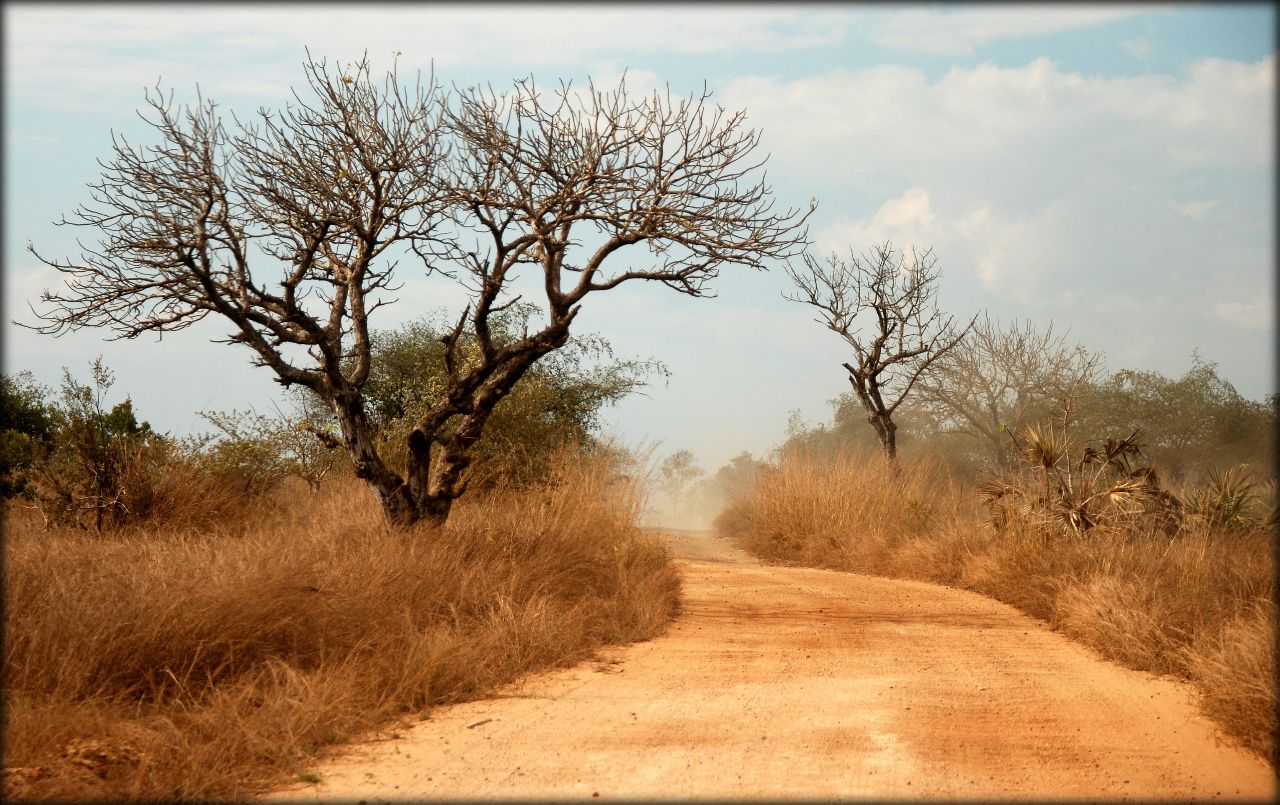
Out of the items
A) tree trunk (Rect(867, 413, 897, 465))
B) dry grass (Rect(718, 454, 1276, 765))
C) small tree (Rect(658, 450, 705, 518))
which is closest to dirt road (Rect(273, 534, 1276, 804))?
dry grass (Rect(718, 454, 1276, 765))

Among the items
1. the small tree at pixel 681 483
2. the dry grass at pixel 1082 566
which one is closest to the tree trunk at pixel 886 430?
the dry grass at pixel 1082 566

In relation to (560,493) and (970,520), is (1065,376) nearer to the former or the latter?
(970,520)

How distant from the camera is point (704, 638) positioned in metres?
7.97

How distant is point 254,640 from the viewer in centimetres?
574

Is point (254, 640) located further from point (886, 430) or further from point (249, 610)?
point (886, 430)

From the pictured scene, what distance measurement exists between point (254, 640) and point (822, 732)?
3453mm

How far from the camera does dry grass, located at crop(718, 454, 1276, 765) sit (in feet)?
18.2

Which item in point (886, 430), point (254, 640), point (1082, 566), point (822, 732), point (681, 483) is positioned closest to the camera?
point (822, 732)

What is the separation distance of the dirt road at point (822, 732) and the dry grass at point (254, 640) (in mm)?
339

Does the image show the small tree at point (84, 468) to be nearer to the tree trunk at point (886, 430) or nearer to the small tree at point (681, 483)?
the tree trunk at point (886, 430)

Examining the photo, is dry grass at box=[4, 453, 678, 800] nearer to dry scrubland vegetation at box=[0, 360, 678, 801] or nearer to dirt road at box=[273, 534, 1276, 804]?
dry scrubland vegetation at box=[0, 360, 678, 801]

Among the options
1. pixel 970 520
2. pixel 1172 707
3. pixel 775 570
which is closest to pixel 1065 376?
pixel 970 520

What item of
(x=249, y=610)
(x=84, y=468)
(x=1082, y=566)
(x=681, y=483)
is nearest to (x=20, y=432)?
(x=84, y=468)

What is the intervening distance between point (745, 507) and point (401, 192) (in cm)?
1342
